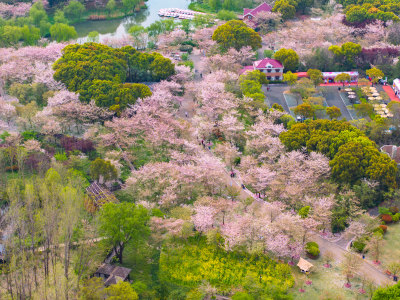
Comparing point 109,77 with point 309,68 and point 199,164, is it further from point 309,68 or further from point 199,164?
point 309,68

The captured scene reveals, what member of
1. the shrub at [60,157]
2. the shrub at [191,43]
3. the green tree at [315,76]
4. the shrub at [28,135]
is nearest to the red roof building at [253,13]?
the shrub at [191,43]

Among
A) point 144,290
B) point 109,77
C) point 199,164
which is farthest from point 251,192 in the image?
point 109,77

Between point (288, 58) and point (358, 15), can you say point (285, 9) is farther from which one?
point (288, 58)

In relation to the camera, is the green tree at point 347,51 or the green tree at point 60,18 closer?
the green tree at point 347,51

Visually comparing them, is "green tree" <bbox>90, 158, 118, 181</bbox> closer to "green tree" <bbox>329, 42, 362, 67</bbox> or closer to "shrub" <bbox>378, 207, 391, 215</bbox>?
"shrub" <bbox>378, 207, 391, 215</bbox>

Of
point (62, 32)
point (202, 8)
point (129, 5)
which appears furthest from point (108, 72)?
point (202, 8)

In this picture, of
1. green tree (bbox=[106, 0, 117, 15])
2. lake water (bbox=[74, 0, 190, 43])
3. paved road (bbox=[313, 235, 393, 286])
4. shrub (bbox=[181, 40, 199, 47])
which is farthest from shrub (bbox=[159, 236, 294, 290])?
green tree (bbox=[106, 0, 117, 15])

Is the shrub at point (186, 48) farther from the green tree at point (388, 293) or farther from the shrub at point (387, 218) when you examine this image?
the green tree at point (388, 293)

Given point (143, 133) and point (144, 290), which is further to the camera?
point (143, 133)
